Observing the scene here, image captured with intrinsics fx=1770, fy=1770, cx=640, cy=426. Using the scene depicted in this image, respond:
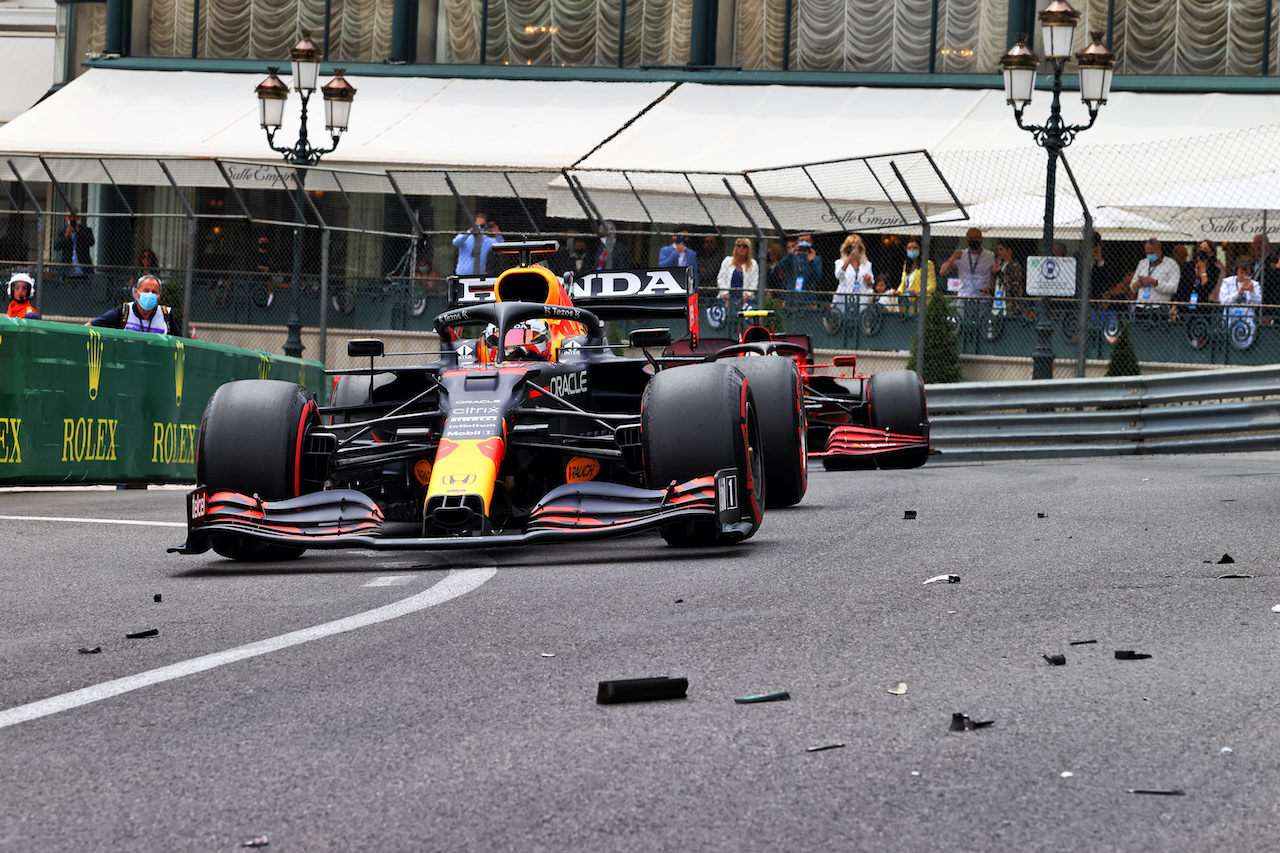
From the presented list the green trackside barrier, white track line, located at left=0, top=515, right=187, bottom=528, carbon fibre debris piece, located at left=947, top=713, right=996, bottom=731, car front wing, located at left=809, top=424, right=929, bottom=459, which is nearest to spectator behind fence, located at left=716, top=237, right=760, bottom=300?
car front wing, located at left=809, top=424, right=929, bottom=459

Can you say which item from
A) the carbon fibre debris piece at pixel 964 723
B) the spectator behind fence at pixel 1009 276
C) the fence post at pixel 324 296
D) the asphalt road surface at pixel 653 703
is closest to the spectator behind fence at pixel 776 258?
the spectator behind fence at pixel 1009 276

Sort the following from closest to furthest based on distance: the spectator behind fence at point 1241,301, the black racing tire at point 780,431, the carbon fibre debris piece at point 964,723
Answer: the carbon fibre debris piece at point 964,723 → the black racing tire at point 780,431 → the spectator behind fence at point 1241,301

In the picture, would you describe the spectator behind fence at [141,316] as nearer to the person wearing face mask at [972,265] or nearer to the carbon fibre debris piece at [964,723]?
the person wearing face mask at [972,265]

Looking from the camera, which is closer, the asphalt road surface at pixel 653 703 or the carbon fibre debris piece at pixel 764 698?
the asphalt road surface at pixel 653 703

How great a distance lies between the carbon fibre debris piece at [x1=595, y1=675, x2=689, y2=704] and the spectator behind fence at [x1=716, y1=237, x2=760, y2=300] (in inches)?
565

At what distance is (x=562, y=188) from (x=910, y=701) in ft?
53.1

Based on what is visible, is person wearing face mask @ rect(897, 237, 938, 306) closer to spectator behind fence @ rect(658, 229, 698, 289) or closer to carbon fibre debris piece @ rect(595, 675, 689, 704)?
spectator behind fence @ rect(658, 229, 698, 289)

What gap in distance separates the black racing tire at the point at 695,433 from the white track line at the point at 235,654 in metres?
1.14

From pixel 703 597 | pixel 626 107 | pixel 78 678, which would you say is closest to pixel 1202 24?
pixel 626 107

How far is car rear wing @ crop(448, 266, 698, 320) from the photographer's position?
11.3 metres

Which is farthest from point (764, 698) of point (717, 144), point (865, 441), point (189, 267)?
point (717, 144)

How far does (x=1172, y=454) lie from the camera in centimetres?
1628

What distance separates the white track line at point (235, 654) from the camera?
4.31 meters

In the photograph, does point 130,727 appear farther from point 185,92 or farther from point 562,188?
point 185,92
